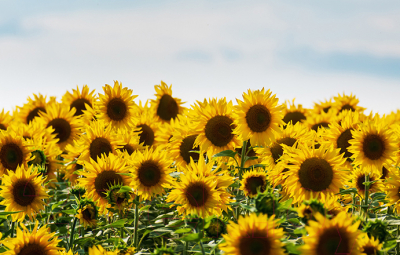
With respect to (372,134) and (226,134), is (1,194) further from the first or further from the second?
(372,134)

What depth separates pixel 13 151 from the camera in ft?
22.2

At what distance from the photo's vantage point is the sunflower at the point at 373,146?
20.1 feet

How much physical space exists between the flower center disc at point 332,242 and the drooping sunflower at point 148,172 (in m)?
Answer: 2.62

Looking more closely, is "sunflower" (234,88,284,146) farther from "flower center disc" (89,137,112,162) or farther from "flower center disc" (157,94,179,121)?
"flower center disc" (157,94,179,121)

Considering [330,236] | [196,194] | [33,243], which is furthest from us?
[196,194]

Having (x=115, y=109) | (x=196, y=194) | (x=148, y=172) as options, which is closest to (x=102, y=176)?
(x=148, y=172)

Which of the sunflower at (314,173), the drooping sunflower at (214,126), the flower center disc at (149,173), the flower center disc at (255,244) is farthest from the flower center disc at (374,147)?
the flower center disc at (255,244)

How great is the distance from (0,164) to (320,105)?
33.4ft

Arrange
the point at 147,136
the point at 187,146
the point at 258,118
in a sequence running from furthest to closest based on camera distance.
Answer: the point at 147,136 < the point at 187,146 < the point at 258,118

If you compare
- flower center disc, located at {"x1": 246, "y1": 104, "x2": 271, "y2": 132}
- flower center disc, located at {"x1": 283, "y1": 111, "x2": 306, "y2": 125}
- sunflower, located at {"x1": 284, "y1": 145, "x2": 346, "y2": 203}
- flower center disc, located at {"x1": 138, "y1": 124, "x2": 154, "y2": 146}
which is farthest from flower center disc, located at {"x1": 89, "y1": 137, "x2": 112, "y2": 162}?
flower center disc, located at {"x1": 283, "y1": 111, "x2": 306, "y2": 125}

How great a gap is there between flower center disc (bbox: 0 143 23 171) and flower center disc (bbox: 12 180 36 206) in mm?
1502

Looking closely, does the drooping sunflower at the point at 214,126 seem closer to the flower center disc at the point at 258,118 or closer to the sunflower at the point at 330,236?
the flower center disc at the point at 258,118

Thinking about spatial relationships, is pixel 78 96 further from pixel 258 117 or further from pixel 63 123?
pixel 258 117

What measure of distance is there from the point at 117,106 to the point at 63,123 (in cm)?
182
